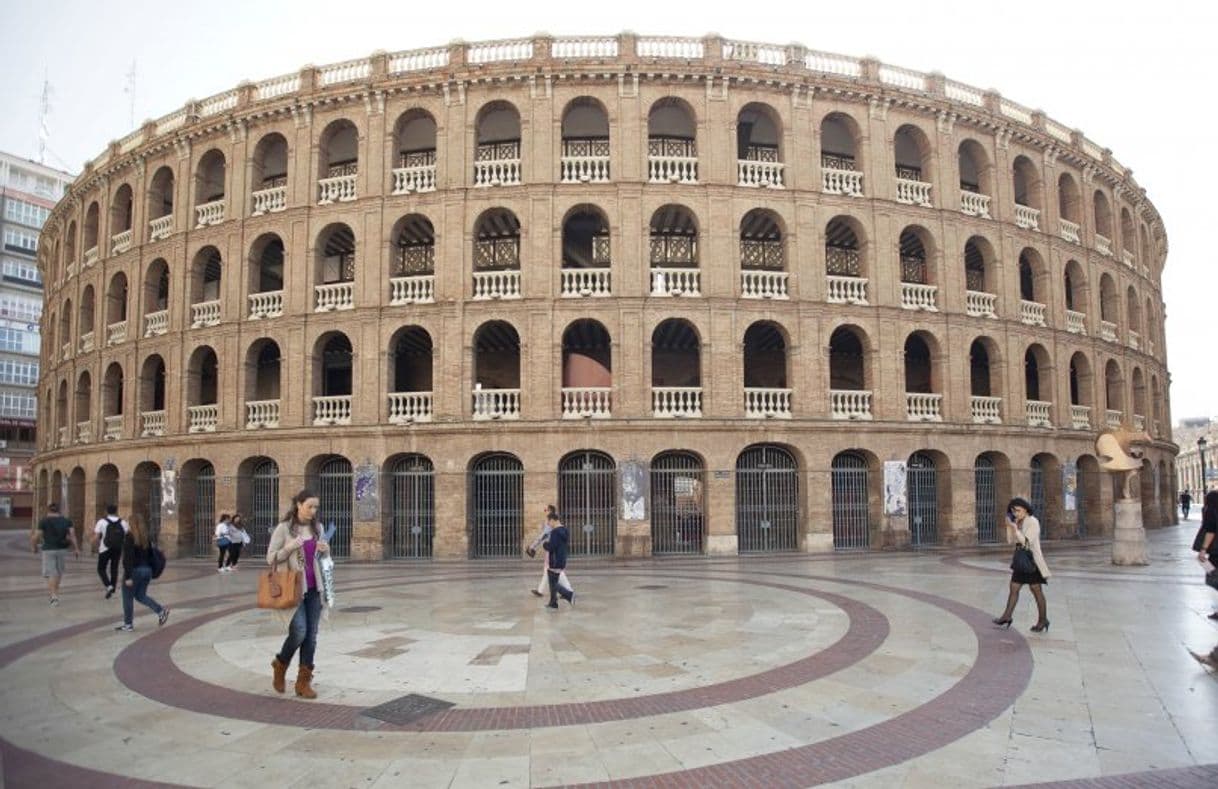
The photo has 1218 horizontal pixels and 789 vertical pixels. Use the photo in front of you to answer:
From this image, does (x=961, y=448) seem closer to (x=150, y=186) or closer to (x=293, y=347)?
(x=293, y=347)

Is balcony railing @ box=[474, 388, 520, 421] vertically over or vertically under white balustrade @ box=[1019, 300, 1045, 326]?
under

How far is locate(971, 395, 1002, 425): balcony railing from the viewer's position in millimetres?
27047

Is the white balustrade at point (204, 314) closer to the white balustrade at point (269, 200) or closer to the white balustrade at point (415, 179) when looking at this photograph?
the white balustrade at point (269, 200)

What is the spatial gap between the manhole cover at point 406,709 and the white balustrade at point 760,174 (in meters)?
21.7

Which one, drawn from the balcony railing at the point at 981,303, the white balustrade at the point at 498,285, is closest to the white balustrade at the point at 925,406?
the balcony railing at the point at 981,303

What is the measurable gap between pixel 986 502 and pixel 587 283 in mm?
17172

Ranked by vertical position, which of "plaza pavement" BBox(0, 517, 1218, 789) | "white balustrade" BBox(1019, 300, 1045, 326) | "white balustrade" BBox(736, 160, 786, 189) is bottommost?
"plaza pavement" BBox(0, 517, 1218, 789)

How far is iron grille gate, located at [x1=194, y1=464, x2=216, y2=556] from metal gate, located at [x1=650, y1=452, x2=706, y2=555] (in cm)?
1673

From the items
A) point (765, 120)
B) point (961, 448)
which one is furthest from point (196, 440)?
point (961, 448)

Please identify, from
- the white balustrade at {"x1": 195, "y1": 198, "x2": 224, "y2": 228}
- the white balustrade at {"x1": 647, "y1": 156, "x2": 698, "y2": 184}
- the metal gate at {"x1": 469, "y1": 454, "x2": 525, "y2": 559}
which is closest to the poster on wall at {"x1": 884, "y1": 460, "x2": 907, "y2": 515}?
the white balustrade at {"x1": 647, "y1": 156, "x2": 698, "y2": 184}

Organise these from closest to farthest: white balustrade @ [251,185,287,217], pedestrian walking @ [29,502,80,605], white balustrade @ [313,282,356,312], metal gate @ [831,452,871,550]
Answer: pedestrian walking @ [29,502,80,605], metal gate @ [831,452,871,550], white balustrade @ [313,282,356,312], white balustrade @ [251,185,287,217]

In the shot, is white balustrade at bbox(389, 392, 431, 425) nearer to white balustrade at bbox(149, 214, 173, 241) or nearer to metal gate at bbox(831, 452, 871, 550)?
white balustrade at bbox(149, 214, 173, 241)

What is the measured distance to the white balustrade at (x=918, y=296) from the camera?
87.0ft

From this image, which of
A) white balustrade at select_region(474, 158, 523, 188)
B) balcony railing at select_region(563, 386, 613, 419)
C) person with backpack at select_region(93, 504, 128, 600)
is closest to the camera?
person with backpack at select_region(93, 504, 128, 600)
